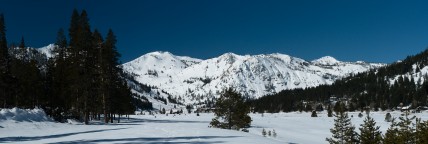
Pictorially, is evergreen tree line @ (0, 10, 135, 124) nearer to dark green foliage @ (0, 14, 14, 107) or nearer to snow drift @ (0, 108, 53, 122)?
dark green foliage @ (0, 14, 14, 107)

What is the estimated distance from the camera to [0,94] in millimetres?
65562

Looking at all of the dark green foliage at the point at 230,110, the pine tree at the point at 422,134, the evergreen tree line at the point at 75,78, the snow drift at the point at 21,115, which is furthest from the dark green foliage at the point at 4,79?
the pine tree at the point at 422,134

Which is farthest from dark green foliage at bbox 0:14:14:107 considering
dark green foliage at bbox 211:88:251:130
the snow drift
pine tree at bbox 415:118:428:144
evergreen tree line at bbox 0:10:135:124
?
pine tree at bbox 415:118:428:144

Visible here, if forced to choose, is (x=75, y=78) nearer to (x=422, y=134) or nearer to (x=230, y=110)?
(x=230, y=110)

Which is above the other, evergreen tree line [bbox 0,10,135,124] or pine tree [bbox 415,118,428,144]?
evergreen tree line [bbox 0,10,135,124]

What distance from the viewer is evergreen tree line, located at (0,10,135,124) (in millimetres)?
48312

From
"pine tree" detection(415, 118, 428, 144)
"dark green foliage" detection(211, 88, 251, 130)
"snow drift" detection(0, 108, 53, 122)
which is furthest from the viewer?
"dark green foliage" detection(211, 88, 251, 130)

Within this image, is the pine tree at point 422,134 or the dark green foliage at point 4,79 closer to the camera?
the pine tree at point 422,134

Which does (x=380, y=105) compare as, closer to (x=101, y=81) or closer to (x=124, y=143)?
(x=101, y=81)

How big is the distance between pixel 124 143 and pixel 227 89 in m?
33.1

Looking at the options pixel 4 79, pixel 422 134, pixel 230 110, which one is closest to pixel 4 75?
pixel 4 79

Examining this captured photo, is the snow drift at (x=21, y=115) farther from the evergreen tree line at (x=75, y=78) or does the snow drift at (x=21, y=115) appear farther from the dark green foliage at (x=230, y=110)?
the dark green foliage at (x=230, y=110)

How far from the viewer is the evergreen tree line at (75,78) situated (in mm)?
48312

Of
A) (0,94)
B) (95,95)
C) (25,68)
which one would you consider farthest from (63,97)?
(0,94)
